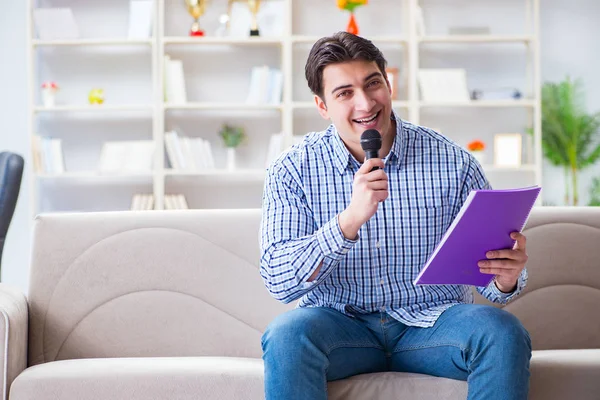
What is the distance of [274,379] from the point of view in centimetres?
154

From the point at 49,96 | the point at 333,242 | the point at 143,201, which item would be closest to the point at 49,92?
the point at 49,96

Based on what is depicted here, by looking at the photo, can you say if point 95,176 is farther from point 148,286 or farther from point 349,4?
point 148,286

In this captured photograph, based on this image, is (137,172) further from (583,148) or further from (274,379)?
(274,379)

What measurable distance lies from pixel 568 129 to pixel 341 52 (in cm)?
357

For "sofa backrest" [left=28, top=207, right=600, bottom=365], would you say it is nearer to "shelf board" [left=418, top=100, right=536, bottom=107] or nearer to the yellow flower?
"shelf board" [left=418, top=100, right=536, bottom=107]

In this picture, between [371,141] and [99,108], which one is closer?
[371,141]

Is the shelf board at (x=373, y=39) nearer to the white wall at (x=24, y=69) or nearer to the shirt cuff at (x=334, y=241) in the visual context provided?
the white wall at (x=24, y=69)

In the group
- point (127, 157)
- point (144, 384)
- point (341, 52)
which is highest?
point (341, 52)

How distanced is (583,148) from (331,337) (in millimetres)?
3911

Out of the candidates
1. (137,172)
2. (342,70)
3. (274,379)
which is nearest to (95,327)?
(274,379)

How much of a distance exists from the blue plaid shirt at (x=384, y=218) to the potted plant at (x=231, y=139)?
3.04 metres

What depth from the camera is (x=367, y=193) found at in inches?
62.4

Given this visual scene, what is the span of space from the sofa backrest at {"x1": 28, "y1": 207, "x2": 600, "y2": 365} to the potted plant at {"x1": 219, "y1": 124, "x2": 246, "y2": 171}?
107 inches

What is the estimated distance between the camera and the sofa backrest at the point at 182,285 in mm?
2143
